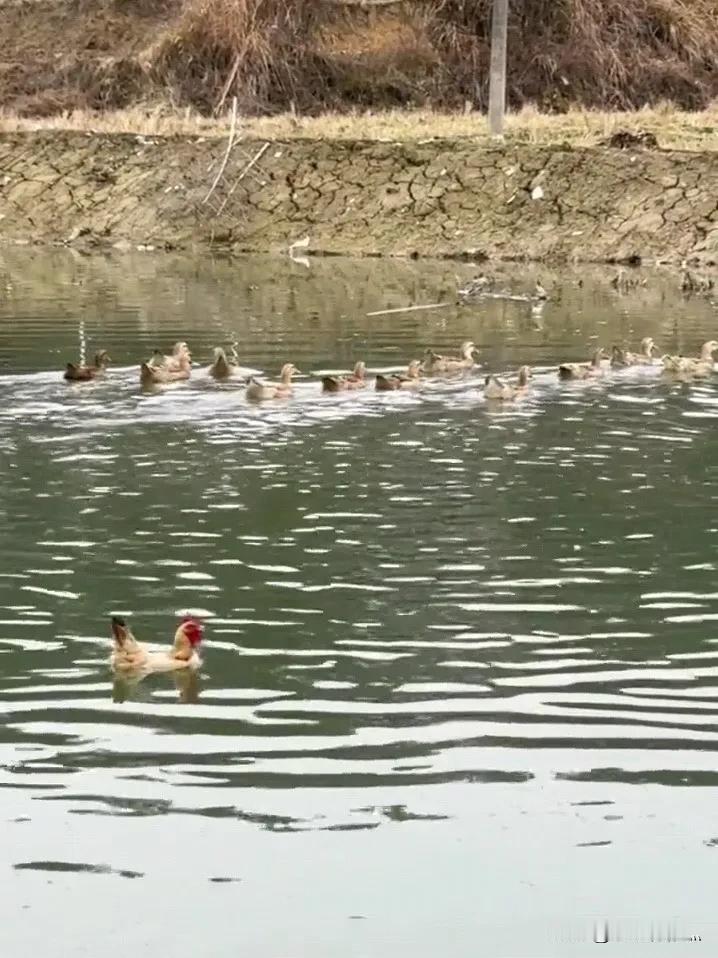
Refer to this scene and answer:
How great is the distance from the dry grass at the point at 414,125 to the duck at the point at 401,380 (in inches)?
969

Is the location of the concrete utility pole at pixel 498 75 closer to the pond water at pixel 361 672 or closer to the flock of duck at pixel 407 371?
the flock of duck at pixel 407 371

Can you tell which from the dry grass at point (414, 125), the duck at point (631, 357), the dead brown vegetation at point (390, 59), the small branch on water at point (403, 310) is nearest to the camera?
the duck at point (631, 357)

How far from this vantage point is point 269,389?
22094 millimetres

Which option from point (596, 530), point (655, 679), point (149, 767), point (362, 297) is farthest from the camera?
point (362, 297)

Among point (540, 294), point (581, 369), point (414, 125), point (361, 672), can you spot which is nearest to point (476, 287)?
point (540, 294)

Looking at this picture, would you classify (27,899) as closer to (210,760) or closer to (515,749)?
(210,760)

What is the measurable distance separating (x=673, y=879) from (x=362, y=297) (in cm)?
2778

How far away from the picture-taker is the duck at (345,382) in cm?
2283

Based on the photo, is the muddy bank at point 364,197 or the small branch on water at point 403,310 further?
the muddy bank at point 364,197

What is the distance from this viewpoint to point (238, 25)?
2419 inches

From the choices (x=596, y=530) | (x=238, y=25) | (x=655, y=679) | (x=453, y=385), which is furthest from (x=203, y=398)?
(x=238, y=25)

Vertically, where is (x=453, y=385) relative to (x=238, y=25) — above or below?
below

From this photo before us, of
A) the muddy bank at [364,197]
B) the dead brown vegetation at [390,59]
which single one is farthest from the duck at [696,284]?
the dead brown vegetation at [390,59]

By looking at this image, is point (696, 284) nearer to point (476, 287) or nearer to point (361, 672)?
point (476, 287)
